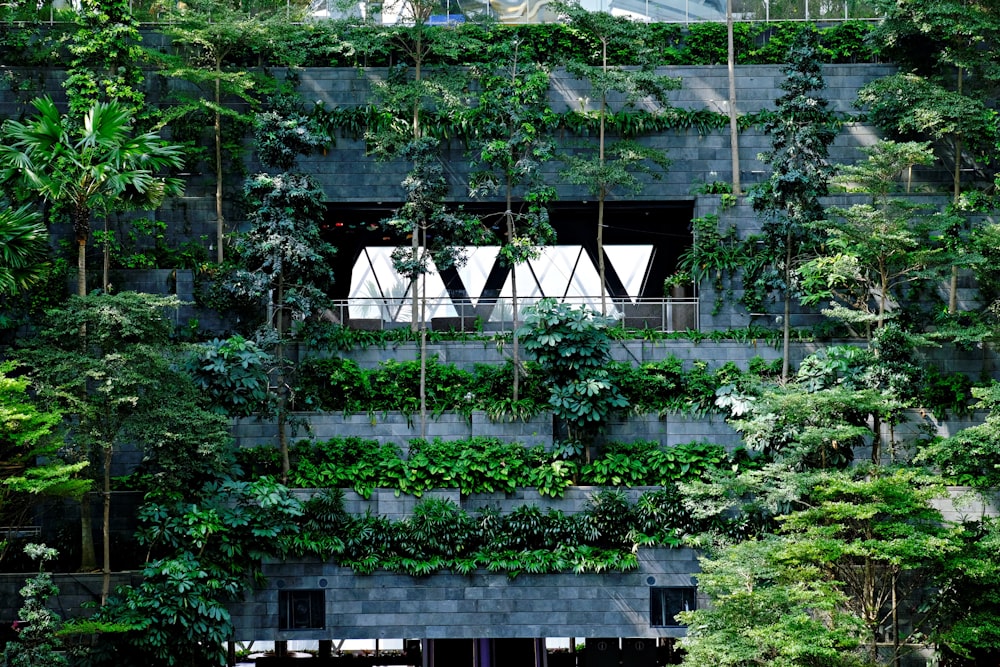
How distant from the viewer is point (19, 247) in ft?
75.7

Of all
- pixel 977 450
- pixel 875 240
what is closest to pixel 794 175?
pixel 875 240

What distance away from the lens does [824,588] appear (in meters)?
19.6

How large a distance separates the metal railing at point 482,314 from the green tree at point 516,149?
20.2 inches

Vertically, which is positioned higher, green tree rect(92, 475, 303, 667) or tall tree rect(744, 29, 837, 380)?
tall tree rect(744, 29, 837, 380)

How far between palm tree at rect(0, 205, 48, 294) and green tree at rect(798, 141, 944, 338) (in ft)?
52.3

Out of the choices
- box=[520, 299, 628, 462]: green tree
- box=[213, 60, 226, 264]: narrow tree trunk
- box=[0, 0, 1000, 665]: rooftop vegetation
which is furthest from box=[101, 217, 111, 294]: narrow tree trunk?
box=[520, 299, 628, 462]: green tree

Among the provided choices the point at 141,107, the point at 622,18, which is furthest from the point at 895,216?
the point at 141,107

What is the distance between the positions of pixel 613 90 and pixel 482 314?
22.8 ft

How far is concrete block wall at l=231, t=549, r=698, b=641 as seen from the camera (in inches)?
957

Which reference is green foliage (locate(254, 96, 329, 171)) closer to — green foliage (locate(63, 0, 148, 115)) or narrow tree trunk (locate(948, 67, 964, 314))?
green foliage (locate(63, 0, 148, 115))

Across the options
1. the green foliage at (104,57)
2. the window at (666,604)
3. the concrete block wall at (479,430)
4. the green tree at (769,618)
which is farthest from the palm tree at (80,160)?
the green tree at (769,618)

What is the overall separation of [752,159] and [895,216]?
5905mm

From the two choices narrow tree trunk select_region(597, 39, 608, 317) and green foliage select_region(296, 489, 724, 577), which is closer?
green foliage select_region(296, 489, 724, 577)

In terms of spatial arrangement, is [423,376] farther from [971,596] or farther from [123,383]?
[971,596]
